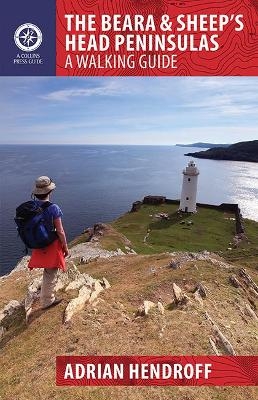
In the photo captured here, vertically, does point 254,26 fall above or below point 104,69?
above

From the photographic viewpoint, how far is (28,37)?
1000 centimetres

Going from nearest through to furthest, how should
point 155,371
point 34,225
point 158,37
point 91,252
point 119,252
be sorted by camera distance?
point 155,371
point 158,37
point 34,225
point 91,252
point 119,252

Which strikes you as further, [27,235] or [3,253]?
[3,253]

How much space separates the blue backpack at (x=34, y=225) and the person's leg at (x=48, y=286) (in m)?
1.41

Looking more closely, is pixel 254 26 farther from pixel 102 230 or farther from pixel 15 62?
pixel 102 230

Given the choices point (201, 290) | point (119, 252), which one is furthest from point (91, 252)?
point (201, 290)

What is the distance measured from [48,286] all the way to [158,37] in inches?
312

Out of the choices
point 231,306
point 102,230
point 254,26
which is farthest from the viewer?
point 102,230

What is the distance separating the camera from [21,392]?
8.34m

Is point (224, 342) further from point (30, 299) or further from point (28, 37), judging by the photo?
point (28, 37)

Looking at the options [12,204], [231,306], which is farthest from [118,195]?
Answer: [231,306]

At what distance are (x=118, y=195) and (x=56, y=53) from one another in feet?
432

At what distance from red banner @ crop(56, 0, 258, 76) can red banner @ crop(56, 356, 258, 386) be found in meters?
6.91

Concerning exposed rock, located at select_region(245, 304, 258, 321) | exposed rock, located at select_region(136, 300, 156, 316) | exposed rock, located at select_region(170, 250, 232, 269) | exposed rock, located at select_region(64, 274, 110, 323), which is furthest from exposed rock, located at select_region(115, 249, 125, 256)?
exposed rock, located at select_region(136, 300, 156, 316)
